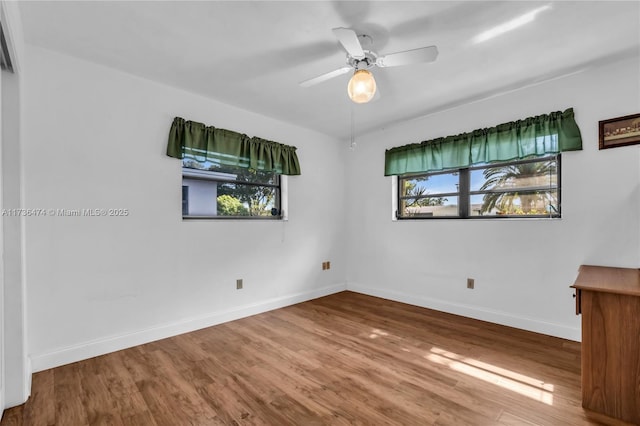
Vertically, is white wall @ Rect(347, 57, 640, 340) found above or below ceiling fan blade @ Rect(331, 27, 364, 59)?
below

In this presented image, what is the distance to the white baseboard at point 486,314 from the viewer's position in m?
2.70

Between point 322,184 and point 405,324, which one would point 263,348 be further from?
point 322,184

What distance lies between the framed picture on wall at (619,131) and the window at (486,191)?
359mm

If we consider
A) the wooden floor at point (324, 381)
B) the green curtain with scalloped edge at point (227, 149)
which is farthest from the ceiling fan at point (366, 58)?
the wooden floor at point (324, 381)

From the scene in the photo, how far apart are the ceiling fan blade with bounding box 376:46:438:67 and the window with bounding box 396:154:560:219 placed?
181cm

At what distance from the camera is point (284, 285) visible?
151 inches

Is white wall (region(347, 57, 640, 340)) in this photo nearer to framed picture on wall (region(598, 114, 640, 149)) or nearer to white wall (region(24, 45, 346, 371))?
framed picture on wall (region(598, 114, 640, 149))

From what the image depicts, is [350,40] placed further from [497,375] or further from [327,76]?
[497,375]

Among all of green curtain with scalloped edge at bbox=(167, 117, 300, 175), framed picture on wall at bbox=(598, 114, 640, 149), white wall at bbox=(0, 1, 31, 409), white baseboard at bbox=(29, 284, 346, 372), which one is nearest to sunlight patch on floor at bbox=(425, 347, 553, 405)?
white baseboard at bbox=(29, 284, 346, 372)

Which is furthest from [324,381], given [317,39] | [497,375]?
[317,39]

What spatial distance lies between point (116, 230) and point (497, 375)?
3.25m

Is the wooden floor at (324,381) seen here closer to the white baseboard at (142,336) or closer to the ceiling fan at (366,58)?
the white baseboard at (142,336)

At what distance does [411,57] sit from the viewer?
6.40ft

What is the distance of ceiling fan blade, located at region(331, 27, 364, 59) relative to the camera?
169cm
